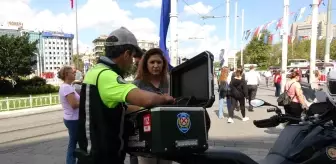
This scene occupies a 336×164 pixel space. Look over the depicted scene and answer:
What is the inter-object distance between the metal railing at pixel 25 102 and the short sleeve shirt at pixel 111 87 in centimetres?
1229

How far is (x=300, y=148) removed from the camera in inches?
84.8

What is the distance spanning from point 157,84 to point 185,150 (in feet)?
5.23

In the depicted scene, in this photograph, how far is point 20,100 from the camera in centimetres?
1378

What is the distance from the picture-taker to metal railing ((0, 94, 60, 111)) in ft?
43.2

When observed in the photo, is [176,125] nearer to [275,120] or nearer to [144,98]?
[144,98]

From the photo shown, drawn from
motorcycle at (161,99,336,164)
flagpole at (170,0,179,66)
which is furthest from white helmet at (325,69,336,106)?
flagpole at (170,0,179,66)

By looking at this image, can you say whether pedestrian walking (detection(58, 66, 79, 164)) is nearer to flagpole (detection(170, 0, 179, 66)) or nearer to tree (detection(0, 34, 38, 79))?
flagpole (detection(170, 0, 179, 66))

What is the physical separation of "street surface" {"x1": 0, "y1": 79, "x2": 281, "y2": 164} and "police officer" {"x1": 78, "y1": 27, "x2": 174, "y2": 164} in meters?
3.17

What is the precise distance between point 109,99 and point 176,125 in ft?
1.53

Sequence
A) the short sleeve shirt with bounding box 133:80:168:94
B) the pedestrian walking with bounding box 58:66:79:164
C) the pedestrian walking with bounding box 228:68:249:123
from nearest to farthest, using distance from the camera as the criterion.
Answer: the short sleeve shirt with bounding box 133:80:168:94 < the pedestrian walking with bounding box 58:66:79:164 < the pedestrian walking with bounding box 228:68:249:123

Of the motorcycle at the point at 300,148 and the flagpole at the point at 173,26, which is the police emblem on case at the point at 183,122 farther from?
the flagpole at the point at 173,26

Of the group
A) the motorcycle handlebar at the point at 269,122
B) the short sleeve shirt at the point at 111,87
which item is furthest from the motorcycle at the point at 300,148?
the short sleeve shirt at the point at 111,87

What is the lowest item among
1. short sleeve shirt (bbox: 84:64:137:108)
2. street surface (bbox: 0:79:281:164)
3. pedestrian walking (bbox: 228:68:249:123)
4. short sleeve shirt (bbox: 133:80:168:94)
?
street surface (bbox: 0:79:281:164)

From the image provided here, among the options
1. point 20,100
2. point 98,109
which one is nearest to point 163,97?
point 98,109
